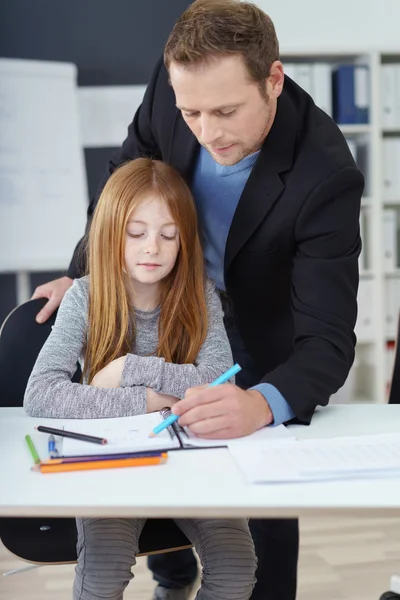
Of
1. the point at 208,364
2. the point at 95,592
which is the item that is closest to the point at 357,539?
Answer: the point at 208,364

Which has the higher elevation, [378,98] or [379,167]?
[378,98]

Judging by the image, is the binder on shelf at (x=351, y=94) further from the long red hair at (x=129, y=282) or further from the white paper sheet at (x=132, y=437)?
the white paper sheet at (x=132, y=437)

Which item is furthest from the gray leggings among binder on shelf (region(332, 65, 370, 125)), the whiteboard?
binder on shelf (region(332, 65, 370, 125))

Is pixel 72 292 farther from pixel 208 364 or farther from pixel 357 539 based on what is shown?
pixel 357 539

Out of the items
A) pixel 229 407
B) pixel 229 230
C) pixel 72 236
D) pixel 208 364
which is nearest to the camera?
pixel 229 407

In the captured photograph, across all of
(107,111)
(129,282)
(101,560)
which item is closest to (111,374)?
(129,282)

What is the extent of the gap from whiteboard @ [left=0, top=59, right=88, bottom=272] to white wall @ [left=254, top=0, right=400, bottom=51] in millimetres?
1251

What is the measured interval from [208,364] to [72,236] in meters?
2.53

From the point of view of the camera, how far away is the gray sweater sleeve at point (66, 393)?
148 cm

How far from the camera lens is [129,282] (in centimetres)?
176

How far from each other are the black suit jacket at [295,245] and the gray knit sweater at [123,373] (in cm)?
13

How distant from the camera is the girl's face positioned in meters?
1.70

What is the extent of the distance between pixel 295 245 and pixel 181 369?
383 millimetres

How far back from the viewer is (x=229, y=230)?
181cm
